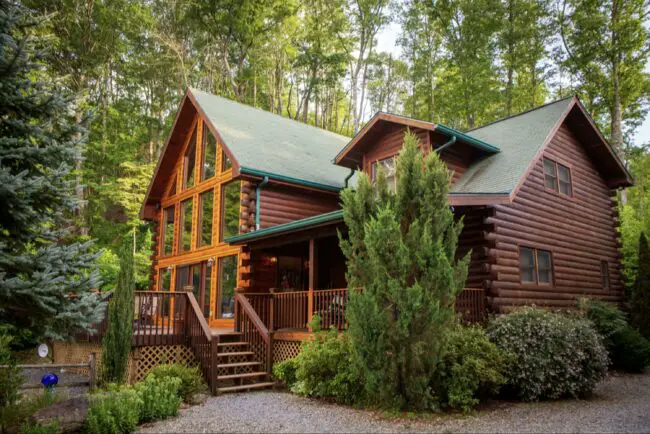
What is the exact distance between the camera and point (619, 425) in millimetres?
7004

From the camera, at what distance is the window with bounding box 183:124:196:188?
1883 cm

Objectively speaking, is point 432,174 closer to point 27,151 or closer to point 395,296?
point 395,296

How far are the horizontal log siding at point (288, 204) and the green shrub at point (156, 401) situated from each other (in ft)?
23.3

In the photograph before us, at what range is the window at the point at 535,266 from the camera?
40.5 ft

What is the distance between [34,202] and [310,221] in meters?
A: 5.99

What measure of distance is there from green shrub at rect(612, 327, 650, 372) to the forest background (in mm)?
6763

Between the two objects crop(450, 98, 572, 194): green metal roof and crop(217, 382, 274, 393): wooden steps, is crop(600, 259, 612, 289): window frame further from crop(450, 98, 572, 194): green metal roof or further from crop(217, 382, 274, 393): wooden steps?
crop(217, 382, 274, 393): wooden steps

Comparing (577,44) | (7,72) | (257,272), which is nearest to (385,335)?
(7,72)

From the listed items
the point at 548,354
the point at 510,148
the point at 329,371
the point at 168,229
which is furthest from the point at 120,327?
the point at 168,229

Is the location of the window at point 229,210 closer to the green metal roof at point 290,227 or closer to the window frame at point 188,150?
the green metal roof at point 290,227

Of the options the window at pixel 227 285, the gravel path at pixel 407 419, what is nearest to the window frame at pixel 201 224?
the window at pixel 227 285

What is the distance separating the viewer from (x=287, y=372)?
417 inches

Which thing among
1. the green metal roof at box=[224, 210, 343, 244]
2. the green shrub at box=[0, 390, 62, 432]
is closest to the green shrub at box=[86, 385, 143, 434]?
the green shrub at box=[0, 390, 62, 432]

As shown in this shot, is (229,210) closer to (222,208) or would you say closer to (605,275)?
(222,208)
